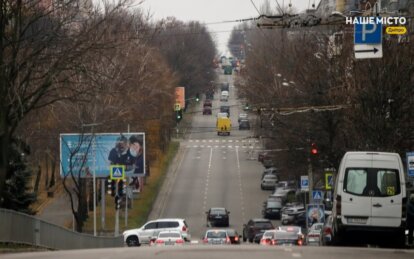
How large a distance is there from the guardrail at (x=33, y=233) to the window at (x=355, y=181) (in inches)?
365

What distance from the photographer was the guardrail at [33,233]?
28.0 m

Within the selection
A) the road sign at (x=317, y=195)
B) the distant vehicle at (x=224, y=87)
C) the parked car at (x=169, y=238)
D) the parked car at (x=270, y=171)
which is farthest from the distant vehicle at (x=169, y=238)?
the distant vehicle at (x=224, y=87)

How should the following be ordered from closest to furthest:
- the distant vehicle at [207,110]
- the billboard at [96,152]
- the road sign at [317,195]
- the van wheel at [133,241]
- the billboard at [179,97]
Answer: the van wheel at [133,241] → the road sign at [317,195] → the billboard at [96,152] → the billboard at [179,97] → the distant vehicle at [207,110]

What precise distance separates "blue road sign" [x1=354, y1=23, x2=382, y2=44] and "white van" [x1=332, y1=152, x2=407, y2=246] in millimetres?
10129

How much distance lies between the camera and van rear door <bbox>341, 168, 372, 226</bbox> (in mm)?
26453

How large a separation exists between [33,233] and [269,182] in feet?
193

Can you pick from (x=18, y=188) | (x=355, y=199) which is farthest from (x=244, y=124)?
(x=355, y=199)

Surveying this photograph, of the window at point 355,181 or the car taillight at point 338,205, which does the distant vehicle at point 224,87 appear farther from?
the window at point 355,181

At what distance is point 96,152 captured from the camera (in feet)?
187

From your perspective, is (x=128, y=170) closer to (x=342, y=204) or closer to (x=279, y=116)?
(x=279, y=116)

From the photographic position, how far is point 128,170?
58531 millimetres

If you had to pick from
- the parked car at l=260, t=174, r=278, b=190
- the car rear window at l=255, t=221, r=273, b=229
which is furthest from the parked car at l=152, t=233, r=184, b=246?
the parked car at l=260, t=174, r=278, b=190

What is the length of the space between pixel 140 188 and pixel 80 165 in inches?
858

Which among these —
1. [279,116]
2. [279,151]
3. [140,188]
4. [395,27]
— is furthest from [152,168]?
[395,27]
